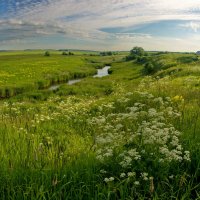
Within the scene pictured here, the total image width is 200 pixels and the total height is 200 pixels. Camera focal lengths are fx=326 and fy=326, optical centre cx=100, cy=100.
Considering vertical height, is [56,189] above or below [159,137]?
below

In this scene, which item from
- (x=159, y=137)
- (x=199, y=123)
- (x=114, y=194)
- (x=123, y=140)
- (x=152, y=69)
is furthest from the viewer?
(x=152, y=69)

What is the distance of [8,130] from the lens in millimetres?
8234

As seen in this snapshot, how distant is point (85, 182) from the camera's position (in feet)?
18.3

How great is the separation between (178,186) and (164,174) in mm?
304

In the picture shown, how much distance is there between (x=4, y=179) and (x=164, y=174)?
272 cm

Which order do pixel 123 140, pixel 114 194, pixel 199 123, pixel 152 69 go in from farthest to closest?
pixel 152 69 < pixel 199 123 < pixel 123 140 < pixel 114 194

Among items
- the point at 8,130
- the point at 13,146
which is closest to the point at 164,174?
the point at 13,146

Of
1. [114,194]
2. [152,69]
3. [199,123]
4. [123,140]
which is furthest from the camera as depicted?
[152,69]

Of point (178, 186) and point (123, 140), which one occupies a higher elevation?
point (123, 140)

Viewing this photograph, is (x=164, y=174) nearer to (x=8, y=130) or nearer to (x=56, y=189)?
(x=56, y=189)

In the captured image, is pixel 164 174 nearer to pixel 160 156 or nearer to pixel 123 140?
pixel 160 156

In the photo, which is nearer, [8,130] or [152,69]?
[8,130]

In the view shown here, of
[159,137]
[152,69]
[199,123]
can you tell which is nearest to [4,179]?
[159,137]

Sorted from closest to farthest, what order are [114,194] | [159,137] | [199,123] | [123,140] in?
[114,194] → [159,137] → [123,140] → [199,123]
